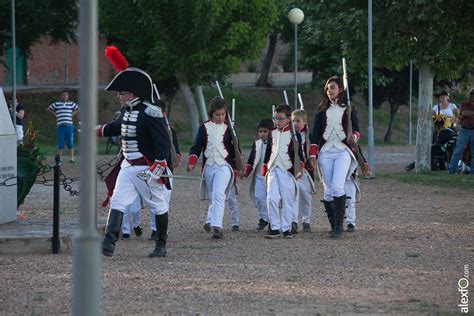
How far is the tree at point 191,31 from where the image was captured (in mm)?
38750

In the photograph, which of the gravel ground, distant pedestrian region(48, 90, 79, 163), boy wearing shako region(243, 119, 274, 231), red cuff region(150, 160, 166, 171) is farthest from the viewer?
distant pedestrian region(48, 90, 79, 163)

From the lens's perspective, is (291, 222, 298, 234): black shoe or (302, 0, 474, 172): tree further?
(302, 0, 474, 172): tree

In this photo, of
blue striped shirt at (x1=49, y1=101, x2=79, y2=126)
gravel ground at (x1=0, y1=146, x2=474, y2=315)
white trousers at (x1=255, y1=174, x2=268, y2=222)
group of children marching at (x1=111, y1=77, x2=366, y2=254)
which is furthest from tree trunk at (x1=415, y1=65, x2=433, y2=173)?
group of children marching at (x1=111, y1=77, x2=366, y2=254)

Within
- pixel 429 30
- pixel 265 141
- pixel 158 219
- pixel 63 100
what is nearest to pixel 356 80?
pixel 63 100

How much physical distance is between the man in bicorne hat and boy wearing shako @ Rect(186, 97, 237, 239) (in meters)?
2.28

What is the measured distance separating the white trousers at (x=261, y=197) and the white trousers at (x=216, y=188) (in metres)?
1.05

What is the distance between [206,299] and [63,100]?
24.9 m

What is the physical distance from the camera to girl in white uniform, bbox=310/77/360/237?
1499 centimetres

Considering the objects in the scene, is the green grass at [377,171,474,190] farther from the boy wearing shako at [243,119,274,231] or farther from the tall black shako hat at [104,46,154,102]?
the tall black shako hat at [104,46,154,102]

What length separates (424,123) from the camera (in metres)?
28.5

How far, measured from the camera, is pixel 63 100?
34.2 m

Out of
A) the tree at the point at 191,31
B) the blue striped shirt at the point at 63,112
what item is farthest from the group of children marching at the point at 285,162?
the tree at the point at 191,31

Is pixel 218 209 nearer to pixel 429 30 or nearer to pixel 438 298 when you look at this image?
pixel 438 298

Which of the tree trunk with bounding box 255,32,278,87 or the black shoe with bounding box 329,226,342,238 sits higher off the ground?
the tree trunk with bounding box 255,32,278,87
